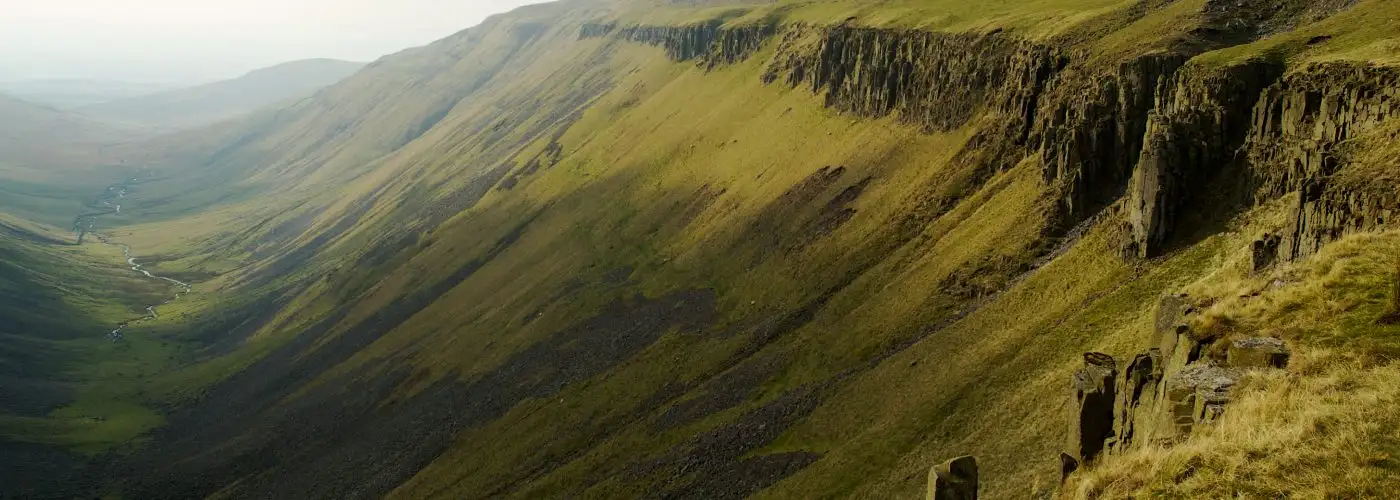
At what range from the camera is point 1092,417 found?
2944 cm

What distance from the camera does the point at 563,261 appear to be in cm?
15188

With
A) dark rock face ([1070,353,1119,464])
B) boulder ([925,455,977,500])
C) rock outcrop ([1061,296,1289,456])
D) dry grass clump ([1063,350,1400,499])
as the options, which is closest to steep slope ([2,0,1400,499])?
dry grass clump ([1063,350,1400,499])

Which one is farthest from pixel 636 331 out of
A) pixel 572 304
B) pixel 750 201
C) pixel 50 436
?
pixel 50 436

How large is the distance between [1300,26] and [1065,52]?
2121 cm

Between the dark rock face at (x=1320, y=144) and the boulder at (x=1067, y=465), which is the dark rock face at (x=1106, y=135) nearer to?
the dark rock face at (x=1320, y=144)

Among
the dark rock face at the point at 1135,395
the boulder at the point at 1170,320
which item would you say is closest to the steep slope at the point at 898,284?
the dark rock face at the point at 1135,395

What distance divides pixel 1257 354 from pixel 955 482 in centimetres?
1267

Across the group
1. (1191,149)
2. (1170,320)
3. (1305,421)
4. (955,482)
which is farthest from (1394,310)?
(1191,149)

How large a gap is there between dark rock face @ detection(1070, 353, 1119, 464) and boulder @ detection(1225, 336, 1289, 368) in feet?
12.7

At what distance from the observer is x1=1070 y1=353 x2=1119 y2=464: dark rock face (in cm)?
2922

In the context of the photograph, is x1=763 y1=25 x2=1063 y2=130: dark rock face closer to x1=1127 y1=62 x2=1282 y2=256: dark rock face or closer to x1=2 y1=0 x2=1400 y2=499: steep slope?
x1=2 y1=0 x2=1400 y2=499: steep slope

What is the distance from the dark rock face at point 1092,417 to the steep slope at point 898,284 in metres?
0.38

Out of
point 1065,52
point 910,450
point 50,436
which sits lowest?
point 50,436

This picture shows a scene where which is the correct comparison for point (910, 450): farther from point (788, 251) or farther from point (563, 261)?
point (563, 261)
